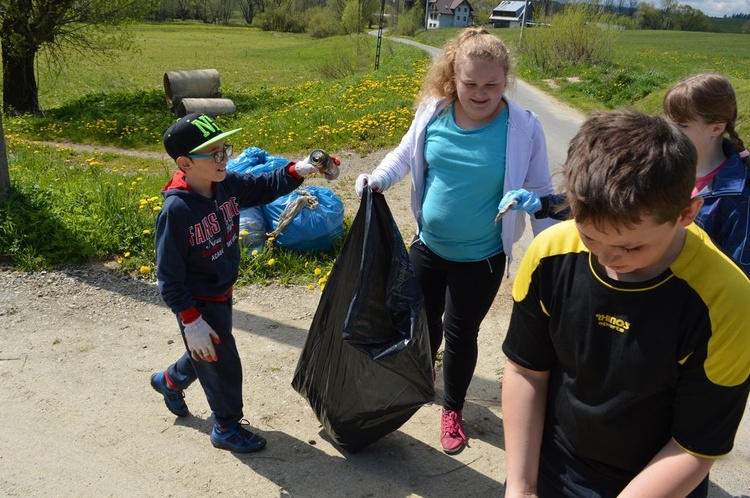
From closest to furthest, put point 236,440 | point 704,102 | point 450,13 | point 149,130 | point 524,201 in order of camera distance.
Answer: point 524,201 → point 704,102 → point 236,440 → point 149,130 → point 450,13

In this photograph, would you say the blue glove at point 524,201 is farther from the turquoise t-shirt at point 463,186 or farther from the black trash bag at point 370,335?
the black trash bag at point 370,335

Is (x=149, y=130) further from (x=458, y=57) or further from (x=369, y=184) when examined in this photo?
(x=458, y=57)

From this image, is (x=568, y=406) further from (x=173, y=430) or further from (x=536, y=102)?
(x=536, y=102)

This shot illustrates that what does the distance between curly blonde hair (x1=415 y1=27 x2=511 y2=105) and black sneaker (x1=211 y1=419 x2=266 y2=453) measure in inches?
67.9

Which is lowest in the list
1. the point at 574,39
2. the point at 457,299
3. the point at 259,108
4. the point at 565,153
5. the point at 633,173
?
the point at 259,108

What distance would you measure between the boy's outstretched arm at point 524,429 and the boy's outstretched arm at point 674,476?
25cm

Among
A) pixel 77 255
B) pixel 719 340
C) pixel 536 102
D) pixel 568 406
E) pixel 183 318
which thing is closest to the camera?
pixel 719 340

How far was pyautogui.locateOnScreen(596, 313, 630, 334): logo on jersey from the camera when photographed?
4.26 feet

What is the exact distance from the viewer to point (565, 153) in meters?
9.21

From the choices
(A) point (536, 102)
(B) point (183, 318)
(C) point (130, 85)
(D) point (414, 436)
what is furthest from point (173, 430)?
(C) point (130, 85)

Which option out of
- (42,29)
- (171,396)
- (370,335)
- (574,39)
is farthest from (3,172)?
(574,39)

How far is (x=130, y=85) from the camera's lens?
20.8 meters

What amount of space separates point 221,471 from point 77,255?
9.31ft

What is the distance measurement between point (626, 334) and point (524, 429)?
373mm
